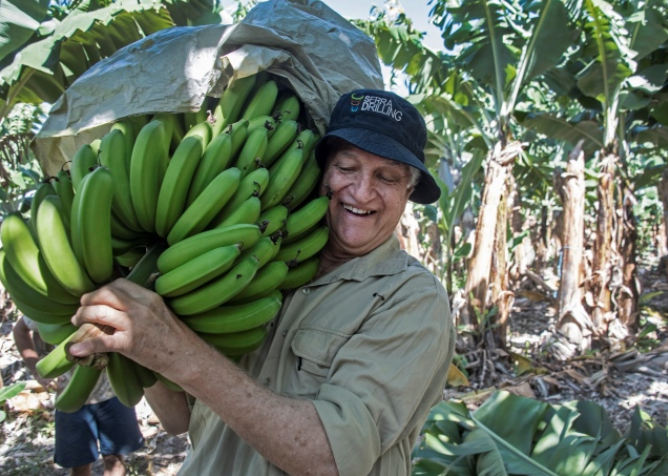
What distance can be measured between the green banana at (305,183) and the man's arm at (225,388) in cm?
53

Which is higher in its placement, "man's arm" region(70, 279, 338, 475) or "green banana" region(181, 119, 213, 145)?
"green banana" region(181, 119, 213, 145)

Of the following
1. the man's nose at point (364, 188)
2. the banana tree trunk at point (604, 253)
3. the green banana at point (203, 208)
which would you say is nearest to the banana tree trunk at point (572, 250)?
the banana tree trunk at point (604, 253)

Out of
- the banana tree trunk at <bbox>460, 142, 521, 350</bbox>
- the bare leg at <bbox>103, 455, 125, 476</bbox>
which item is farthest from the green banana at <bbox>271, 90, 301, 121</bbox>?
the banana tree trunk at <bbox>460, 142, 521, 350</bbox>

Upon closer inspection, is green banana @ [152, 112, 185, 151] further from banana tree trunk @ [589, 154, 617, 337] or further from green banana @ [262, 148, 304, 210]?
banana tree trunk @ [589, 154, 617, 337]

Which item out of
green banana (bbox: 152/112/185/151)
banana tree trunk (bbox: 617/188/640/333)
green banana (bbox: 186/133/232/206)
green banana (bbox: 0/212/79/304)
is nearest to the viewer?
green banana (bbox: 0/212/79/304)

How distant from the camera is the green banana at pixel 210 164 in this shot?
4.84ft

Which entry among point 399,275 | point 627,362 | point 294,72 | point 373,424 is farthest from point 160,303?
Result: point 627,362

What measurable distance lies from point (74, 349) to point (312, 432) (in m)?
0.55

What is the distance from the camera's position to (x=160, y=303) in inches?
49.3

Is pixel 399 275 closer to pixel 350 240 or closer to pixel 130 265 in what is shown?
pixel 350 240

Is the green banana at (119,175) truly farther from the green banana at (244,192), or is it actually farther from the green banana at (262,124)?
the green banana at (262,124)

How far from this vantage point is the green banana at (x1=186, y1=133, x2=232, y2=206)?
1.47 m

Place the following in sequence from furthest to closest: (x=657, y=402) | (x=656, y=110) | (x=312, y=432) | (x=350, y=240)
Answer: (x=656, y=110)
(x=657, y=402)
(x=350, y=240)
(x=312, y=432)

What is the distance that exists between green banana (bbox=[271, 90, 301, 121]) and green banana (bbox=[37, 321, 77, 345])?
0.84 m
